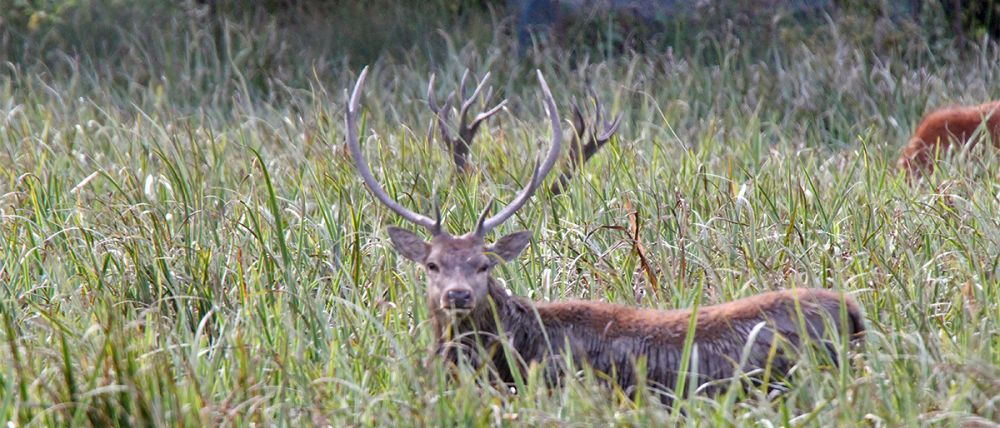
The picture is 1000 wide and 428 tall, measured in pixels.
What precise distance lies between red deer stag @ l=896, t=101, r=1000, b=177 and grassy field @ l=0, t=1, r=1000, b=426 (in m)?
0.27

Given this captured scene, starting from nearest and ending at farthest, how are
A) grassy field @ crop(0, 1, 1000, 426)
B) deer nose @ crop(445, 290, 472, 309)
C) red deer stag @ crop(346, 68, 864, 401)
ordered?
grassy field @ crop(0, 1, 1000, 426) → red deer stag @ crop(346, 68, 864, 401) → deer nose @ crop(445, 290, 472, 309)

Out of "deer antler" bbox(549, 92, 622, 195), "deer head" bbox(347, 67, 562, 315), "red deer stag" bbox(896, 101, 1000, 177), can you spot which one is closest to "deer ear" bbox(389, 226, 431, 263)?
"deer head" bbox(347, 67, 562, 315)

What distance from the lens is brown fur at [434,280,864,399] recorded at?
3643 mm

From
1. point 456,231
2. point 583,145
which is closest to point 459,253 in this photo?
point 456,231

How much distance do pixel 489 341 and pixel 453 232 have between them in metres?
1.01

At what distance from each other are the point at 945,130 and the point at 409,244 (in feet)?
11.2

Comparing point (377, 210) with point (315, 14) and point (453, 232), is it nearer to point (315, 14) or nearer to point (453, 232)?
point (453, 232)

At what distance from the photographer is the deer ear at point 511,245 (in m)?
4.26

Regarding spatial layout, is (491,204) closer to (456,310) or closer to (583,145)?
(456,310)

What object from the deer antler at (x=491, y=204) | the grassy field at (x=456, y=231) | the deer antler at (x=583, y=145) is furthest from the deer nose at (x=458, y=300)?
the deer antler at (x=583, y=145)

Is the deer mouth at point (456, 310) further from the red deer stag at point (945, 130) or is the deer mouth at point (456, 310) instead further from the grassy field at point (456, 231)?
the red deer stag at point (945, 130)

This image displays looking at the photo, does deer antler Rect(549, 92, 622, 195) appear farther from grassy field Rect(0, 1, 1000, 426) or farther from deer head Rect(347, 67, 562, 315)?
deer head Rect(347, 67, 562, 315)

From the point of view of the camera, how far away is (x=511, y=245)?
14.1ft

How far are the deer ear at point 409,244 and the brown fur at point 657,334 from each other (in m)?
0.24
